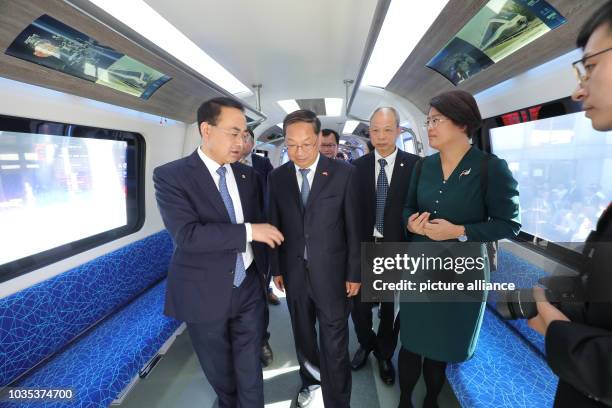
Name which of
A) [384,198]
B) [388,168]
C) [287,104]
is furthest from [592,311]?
[287,104]

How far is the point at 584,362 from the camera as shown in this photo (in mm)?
815

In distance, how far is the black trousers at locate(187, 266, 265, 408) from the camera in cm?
214

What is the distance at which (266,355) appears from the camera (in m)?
3.27

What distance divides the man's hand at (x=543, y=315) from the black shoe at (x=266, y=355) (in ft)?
9.49

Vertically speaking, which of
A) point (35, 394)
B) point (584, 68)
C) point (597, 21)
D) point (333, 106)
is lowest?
point (35, 394)

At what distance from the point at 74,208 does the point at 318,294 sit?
326cm

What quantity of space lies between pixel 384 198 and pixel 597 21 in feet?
6.48

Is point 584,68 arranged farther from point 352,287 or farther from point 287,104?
point 287,104

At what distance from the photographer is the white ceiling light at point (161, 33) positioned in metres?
2.23

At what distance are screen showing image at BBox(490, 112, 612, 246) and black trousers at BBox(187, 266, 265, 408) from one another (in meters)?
3.15

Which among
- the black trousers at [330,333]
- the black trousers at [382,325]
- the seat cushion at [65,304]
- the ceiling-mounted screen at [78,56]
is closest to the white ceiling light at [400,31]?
the black trousers at [330,333]

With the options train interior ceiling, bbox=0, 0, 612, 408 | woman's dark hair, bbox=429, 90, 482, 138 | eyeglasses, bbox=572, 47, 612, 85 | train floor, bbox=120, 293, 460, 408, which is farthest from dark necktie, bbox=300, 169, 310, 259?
train floor, bbox=120, 293, 460, 408

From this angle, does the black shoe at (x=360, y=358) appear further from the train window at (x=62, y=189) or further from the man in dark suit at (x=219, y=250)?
the train window at (x=62, y=189)

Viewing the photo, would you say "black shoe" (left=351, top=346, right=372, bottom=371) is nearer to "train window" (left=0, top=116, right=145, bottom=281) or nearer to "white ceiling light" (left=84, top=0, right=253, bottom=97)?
"train window" (left=0, top=116, right=145, bottom=281)
